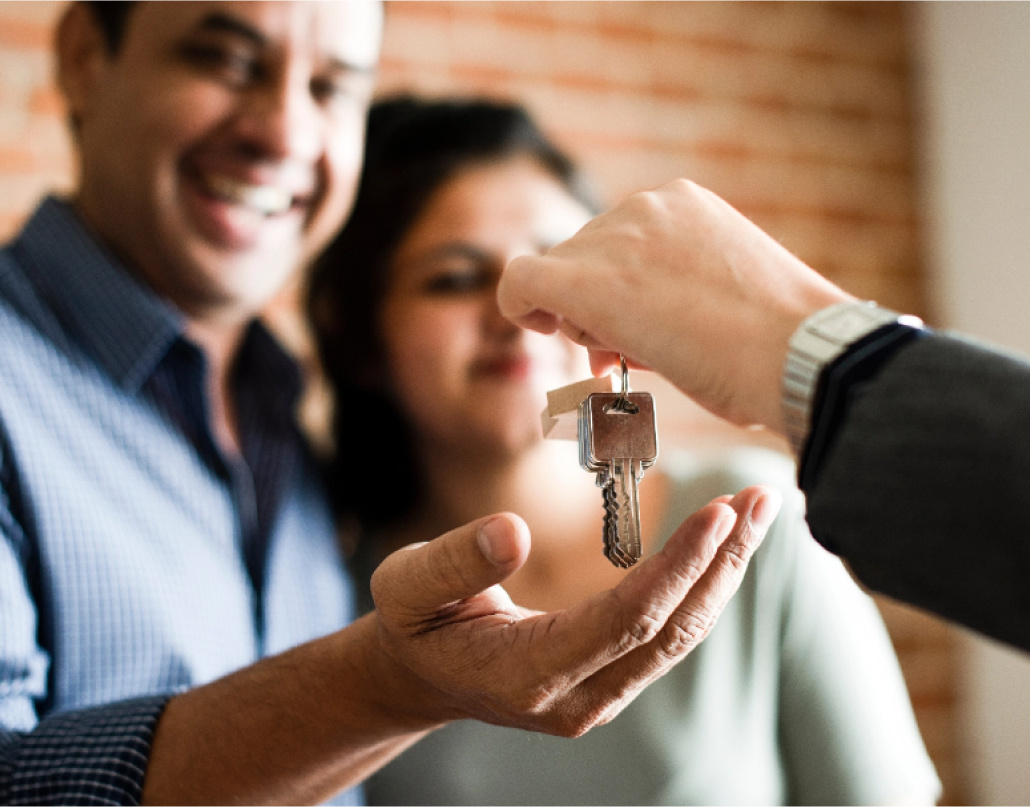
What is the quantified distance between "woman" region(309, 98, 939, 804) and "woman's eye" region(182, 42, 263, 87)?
24 cm

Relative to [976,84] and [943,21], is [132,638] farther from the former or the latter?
[943,21]

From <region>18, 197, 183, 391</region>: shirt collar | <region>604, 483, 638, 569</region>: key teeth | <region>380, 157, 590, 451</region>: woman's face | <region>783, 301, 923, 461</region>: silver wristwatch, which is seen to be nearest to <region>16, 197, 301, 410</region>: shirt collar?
<region>18, 197, 183, 391</region>: shirt collar

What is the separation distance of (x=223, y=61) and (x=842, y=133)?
1.47 meters

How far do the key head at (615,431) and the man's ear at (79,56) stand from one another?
772 millimetres

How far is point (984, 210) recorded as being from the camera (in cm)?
181

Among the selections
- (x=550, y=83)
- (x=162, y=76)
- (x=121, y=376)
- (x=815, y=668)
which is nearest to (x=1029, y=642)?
(x=815, y=668)

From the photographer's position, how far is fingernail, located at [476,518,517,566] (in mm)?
427

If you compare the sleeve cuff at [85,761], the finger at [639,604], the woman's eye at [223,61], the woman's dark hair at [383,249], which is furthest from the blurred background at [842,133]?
the finger at [639,604]

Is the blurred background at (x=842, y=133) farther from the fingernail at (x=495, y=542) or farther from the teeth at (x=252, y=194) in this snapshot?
the fingernail at (x=495, y=542)

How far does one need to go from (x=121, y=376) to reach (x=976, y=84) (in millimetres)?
1769

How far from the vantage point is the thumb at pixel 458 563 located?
0.43m

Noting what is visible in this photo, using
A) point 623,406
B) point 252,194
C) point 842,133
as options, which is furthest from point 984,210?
point 623,406

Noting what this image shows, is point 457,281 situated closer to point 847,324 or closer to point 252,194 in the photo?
point 252,194

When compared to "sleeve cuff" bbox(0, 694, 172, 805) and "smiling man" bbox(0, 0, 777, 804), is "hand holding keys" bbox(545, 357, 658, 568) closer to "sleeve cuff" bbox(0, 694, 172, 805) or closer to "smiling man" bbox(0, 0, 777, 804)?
"smiling man" bbox(0, 0, 777, 804)
